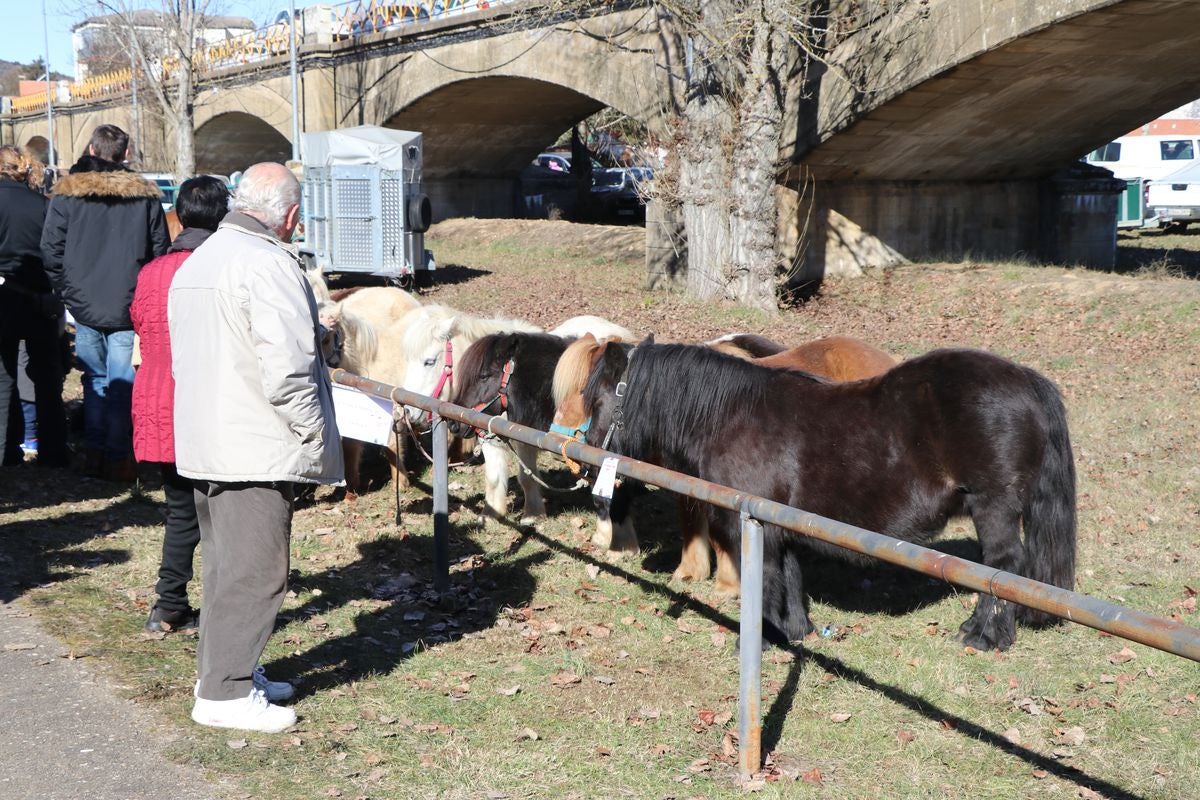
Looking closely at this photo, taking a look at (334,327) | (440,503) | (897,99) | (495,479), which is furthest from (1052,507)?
(897,99)

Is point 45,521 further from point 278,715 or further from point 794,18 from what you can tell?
point 794,18

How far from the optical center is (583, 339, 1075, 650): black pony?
5.31 metres

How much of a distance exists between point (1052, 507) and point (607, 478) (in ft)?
7.26

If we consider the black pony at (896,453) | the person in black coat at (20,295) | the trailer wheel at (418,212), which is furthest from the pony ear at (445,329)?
the trailer wheel at (418,212)

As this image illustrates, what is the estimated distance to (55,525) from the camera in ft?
24.2

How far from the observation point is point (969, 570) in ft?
10.7

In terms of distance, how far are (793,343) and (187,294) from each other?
11094 millimetres

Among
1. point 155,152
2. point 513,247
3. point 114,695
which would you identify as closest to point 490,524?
point 114,695

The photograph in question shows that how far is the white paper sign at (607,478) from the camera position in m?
4.69

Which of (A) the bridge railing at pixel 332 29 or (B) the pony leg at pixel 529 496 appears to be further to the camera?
(A) the bridge railing at pixel 332 29

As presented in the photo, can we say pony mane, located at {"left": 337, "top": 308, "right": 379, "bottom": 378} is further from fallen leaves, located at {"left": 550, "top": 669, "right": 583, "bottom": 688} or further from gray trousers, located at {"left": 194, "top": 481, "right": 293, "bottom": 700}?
gray trousers, located at {"left": 194, "top": 481, "right": 293, "bottom": 700}

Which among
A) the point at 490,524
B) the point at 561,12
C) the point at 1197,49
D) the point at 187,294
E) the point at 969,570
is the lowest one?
the point at 490,524

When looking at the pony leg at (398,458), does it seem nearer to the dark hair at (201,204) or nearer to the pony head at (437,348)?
the pony head at (437,348)

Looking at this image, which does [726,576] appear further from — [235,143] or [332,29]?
[235,143]
